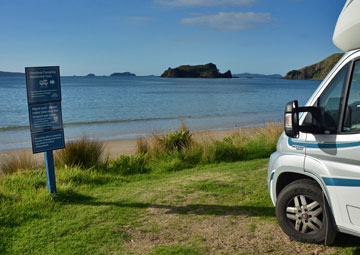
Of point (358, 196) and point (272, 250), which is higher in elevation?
point (358, 196)

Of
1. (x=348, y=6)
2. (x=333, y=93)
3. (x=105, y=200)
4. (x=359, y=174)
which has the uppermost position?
(x=348, y=6)

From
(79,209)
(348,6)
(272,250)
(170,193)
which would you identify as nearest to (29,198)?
(79,209)

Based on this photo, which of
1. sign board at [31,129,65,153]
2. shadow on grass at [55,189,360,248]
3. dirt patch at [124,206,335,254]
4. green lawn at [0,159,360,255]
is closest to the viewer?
dirt patch at [124,206,335,254]

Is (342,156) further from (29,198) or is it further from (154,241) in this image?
(29,198)

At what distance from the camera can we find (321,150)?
3.68m

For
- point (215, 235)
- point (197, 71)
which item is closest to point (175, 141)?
point (215, 235)

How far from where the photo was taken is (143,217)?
5289 millimetres

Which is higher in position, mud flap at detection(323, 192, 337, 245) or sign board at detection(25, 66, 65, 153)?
sign board at detection(25, 66, 65, 153)

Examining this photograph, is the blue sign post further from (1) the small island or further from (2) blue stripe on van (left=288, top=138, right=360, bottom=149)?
(1) the small island

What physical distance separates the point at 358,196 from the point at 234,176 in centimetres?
410

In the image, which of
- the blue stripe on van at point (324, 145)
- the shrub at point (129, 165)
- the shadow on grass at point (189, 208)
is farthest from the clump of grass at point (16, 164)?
the blue stripe on van at point (324, 145)

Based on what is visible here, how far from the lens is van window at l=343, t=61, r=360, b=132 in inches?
138

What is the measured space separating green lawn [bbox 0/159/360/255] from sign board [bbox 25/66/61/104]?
1.49 m

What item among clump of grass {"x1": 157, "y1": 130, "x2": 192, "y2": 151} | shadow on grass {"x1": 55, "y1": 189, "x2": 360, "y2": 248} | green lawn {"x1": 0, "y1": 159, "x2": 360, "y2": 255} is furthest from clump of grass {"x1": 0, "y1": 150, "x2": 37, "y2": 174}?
clump of grass {"x1": 157, "y1": 130, "x2": 192, "y2": 151}
